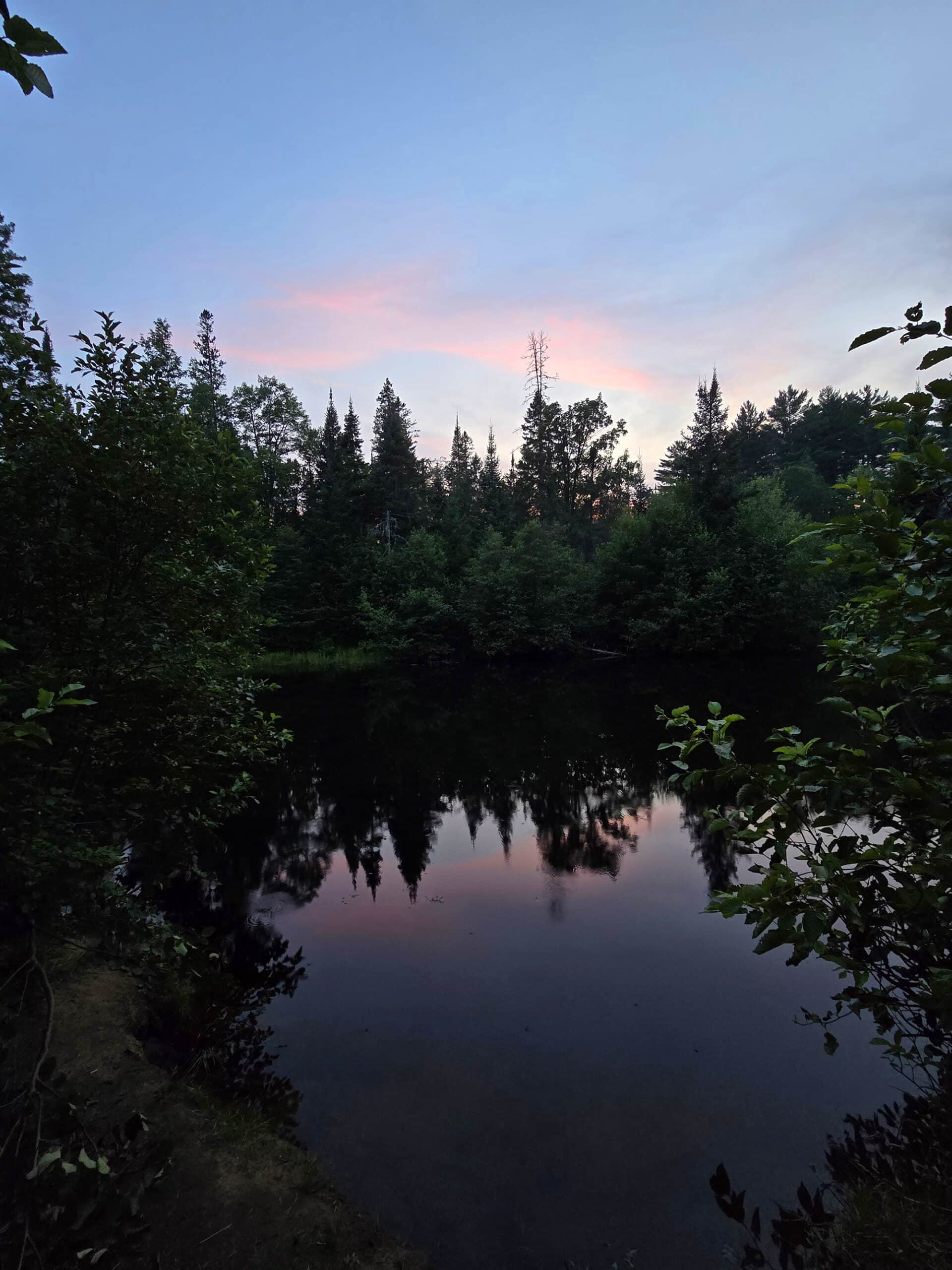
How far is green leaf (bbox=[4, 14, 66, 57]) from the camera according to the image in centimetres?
131

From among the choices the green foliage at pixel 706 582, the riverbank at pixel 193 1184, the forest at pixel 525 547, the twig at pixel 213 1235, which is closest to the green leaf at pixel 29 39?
the riverbank at pixel 193 1184

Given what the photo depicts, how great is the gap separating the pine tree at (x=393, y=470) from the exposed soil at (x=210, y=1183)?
137 feet

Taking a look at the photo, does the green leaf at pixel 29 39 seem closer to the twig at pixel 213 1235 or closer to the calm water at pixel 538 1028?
the twig at pixel 213 1235

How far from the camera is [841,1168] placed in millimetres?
4223

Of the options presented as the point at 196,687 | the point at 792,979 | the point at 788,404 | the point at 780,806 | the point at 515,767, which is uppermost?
the point at 788,404

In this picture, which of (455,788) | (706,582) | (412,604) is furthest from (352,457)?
(455,788)

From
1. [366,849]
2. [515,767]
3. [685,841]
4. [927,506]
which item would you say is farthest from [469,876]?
[927,506]

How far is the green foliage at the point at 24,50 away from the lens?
1311mm

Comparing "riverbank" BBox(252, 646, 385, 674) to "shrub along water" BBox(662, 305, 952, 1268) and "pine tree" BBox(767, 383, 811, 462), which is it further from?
"pine tree" BBox(767, 383, 811, 462)

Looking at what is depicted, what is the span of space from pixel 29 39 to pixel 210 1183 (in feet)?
17.2

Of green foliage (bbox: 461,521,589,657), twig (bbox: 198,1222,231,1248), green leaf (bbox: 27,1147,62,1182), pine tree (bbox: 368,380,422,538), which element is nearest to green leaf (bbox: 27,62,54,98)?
green leaf (bbox: 27,1147,62,1182)

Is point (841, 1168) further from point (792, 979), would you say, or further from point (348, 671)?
point (348, 671)

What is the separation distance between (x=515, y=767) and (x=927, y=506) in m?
13.8

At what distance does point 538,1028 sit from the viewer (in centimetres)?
597
